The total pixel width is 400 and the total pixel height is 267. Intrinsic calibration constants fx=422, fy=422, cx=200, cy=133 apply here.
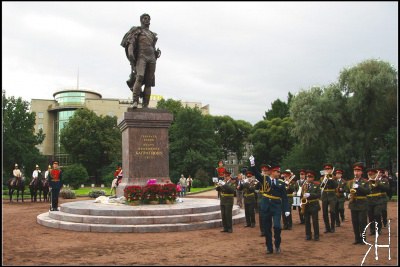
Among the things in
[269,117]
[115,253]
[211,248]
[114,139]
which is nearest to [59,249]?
[115,253]

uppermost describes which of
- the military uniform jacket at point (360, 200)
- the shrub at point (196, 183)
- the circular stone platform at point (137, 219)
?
the military uniform jacket at point (360, 200)

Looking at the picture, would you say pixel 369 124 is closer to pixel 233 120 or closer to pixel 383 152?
pixel 383 152

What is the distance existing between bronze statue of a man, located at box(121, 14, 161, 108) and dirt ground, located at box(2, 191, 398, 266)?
22.6ft

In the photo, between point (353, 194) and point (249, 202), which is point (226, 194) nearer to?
point (249, 202)

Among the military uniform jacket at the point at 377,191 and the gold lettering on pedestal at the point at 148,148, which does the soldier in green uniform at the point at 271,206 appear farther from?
the gold lettering on pedestal at the point at 148,148

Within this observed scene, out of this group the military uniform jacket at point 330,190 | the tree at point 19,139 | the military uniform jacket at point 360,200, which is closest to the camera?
the military uniform jacket at point 360,200

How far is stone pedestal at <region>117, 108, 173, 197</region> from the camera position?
16.3 metres

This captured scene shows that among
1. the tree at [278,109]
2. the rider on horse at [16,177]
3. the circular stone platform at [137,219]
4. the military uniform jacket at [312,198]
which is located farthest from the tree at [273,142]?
the military uniform jacket at [312,198]

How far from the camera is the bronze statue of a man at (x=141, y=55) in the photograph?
56.5ft

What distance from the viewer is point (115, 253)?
9.35 m

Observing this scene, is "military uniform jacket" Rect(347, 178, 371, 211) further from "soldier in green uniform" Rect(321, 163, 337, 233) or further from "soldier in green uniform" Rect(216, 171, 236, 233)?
"soldier in green uniform" Rect(216, 171, 236, 233)

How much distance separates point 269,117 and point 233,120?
22.4ft

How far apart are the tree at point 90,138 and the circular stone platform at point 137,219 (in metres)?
53.1

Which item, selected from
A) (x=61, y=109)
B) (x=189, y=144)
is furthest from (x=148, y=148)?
(x=61, y=109)
